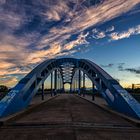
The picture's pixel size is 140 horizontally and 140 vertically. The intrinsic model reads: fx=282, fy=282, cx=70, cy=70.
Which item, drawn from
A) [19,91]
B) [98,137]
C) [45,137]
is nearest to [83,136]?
[98,137]

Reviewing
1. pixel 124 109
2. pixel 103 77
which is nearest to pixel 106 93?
pixel 103 77

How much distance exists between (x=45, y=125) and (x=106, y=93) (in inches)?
449

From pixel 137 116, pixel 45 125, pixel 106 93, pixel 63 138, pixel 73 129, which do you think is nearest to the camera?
pixel 63 138

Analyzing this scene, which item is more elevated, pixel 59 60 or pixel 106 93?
pixel 59 60

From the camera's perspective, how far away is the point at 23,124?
36.7ft

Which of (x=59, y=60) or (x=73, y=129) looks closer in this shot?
(x=73, y=129)

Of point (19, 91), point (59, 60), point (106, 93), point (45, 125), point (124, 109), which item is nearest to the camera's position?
point (45, 125)

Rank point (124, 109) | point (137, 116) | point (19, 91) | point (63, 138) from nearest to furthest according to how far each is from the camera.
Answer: point (63, 138)
point (137, 116)
point (124, 109)
point (19, 91)

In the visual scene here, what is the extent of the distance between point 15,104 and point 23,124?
4984 mm

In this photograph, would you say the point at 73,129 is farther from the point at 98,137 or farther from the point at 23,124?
the point at 23,124

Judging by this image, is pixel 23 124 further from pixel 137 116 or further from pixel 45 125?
pixel 137 116

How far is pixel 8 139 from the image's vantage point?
8.16 m

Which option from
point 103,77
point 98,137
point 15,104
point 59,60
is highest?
point 59,60

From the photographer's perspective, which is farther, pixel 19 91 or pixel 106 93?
pixel 106 93
